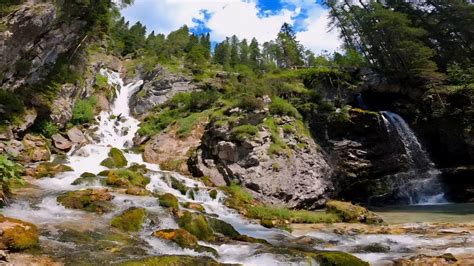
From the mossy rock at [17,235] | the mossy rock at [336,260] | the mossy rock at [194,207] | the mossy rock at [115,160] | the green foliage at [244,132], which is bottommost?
the mossy rock at [336,260]

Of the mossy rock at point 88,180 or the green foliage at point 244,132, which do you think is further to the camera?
the green foliage at point 244,132

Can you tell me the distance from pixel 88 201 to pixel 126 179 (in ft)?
18.2

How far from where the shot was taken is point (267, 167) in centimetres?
2288

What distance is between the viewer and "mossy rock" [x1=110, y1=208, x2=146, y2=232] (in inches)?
467

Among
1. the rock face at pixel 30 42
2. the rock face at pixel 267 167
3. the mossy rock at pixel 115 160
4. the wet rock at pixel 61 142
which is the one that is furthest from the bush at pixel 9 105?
the rock face at pixel 267 167

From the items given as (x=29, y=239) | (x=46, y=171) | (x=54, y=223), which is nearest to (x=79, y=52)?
(x=46, y=171)

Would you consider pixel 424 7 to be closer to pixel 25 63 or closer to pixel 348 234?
pixel 348 234

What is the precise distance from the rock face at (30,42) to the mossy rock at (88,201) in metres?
11.6

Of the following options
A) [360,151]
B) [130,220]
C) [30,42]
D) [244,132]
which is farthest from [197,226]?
[360,151]

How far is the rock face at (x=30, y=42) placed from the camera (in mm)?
21297

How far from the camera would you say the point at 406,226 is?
16000 millimetres

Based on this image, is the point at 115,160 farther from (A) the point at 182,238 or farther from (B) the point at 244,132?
(A) the point at 182,238

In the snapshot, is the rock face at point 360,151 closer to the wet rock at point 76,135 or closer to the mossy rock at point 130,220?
the wet rock at point 76,135

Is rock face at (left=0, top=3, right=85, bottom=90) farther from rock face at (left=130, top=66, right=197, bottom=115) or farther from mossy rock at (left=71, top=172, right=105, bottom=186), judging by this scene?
rock face at (left=130, top=66, right=197, bottom=115)
